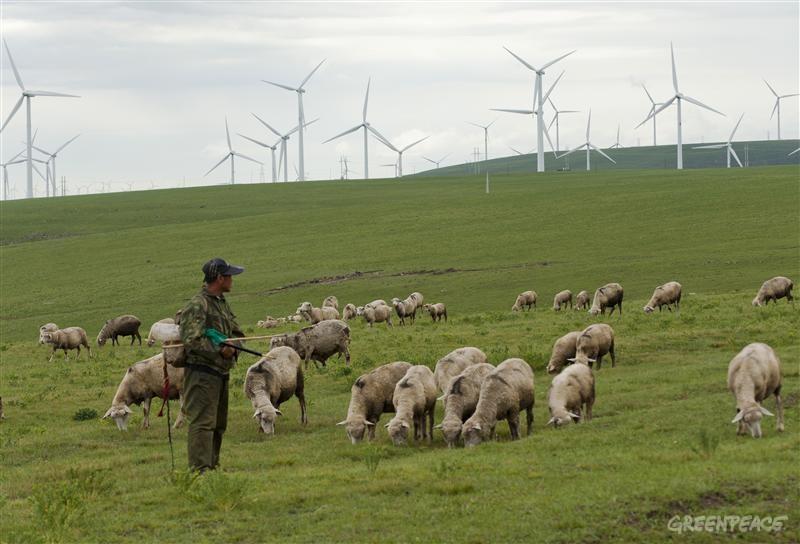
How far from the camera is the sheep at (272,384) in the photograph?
18.4m

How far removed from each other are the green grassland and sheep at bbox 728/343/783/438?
32 cm

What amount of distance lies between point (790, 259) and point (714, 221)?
15289 millimetres

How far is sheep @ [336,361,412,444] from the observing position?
17375mm

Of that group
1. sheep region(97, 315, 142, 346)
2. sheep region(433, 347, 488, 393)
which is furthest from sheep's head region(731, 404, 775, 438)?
sheep region(97, 315, 142, 346)

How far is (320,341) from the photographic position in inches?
1042

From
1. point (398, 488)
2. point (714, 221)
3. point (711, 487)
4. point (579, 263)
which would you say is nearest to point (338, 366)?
point (398, 488)

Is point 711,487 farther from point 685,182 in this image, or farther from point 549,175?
point 549,175

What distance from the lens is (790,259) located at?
47844 mm

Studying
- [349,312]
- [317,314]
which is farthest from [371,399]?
[349,312]

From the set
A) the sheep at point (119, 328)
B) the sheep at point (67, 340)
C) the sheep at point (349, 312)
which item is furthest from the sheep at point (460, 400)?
the sheep at point (349, 312)

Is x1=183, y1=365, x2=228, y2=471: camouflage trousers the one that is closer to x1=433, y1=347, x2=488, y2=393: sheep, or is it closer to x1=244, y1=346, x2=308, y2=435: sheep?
x1=244, y1=346, x2=308, y2=435: sheep

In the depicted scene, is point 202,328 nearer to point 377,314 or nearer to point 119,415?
point 119,415

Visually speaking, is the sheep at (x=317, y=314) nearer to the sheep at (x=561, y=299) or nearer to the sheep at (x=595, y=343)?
the sheep at (x=561, y=299)

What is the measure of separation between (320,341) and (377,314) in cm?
1243
